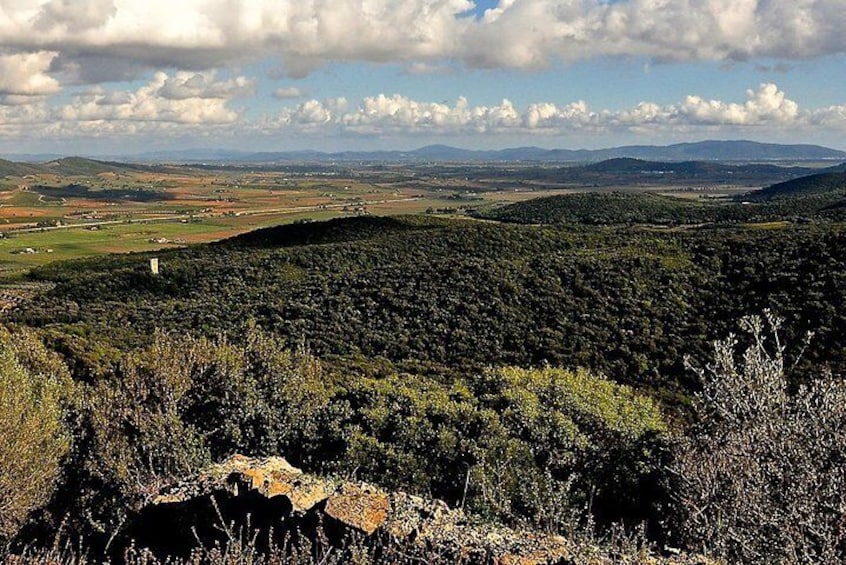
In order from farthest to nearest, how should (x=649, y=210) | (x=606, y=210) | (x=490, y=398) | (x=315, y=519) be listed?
(x=606, y=210)
(x=649, y=210)
(x=490, y=398)
(x=315, y=519)

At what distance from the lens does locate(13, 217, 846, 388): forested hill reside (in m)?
31.7

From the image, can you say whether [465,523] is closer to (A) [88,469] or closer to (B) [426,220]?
(A) [88,469]

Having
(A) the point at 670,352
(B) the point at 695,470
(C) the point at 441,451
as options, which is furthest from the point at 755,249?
(B) the point at 695,470

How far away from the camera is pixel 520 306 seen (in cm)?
3728

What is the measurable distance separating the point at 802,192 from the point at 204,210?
150 meters

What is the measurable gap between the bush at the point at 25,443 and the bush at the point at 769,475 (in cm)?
1094

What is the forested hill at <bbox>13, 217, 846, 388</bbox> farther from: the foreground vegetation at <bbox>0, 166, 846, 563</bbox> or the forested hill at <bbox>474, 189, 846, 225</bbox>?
the forested hill at <bbox>474, 189, 846, 225</bbox>

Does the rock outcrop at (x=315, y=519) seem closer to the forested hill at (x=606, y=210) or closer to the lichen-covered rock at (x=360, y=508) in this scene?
the lichen-covered rock at (x=360, y=508)

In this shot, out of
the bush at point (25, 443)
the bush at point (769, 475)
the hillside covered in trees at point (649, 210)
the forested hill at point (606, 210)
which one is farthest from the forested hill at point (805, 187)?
the bush at point (25, 443)

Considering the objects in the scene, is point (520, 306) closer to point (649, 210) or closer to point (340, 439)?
point (340, 439)

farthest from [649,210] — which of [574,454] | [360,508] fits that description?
[360,508]

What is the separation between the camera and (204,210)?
6959 inches

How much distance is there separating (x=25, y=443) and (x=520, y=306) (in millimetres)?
27885

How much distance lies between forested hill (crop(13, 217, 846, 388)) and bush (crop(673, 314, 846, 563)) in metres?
20.2
